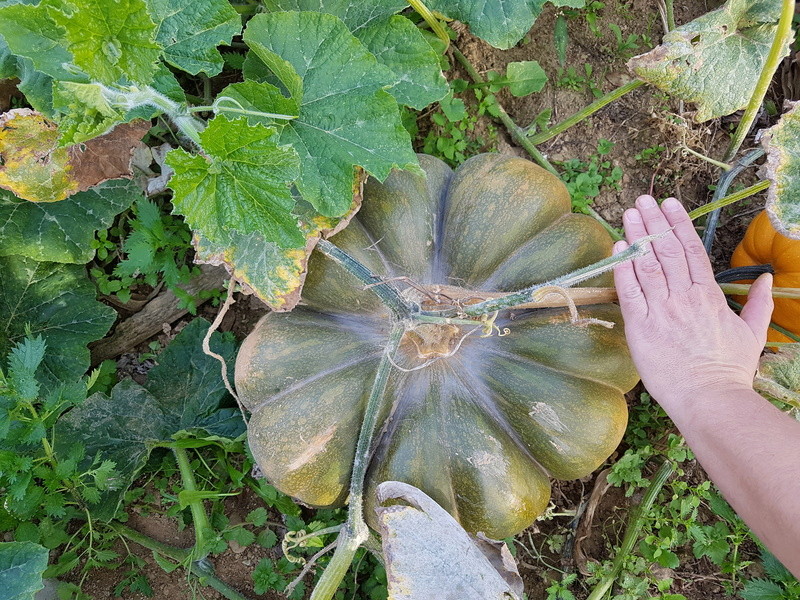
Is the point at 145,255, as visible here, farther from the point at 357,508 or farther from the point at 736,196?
the point at 736,196

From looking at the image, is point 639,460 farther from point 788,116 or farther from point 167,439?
point 167,439

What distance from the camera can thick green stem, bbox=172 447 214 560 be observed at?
2129mm

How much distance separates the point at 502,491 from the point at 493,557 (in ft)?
0.74

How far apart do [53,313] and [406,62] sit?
148cm

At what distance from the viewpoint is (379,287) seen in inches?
62.0

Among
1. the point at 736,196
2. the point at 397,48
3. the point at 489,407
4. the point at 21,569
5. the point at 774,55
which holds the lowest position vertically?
the point at 21,569

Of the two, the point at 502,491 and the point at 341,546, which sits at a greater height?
the point at 502,491

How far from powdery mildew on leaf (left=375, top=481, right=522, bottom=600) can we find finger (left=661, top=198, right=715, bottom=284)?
3.08 feet

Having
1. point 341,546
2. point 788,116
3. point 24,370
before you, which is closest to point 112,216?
point 24,370

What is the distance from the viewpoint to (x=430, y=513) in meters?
1.63

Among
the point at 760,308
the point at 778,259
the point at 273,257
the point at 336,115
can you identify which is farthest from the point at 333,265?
the point at 778,259

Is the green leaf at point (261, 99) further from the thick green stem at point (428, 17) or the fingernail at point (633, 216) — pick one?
the fingernail at point (633, 216)

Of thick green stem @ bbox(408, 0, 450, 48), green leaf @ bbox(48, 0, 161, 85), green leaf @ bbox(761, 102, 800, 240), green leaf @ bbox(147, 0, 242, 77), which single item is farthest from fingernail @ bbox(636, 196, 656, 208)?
green leaf @ bbox(48, 0, 161, 85)

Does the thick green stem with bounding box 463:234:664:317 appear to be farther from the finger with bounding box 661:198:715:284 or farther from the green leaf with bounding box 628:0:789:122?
the green leaf with bounding box 628:0:789:122
